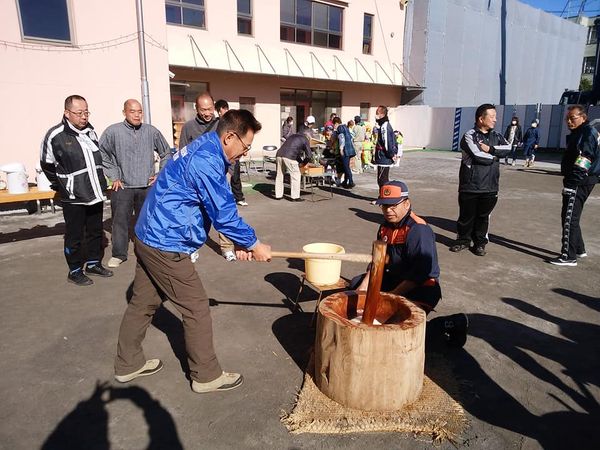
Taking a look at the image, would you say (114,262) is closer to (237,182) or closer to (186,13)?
(237,182)

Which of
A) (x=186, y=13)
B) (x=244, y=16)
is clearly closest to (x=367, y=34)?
(x=244, y=16)

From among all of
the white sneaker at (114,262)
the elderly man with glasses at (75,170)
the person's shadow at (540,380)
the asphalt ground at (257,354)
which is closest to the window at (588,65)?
the asphalt ground at (257,354)

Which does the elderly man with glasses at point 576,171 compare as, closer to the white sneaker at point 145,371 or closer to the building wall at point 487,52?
the white sneaker at point 145,371

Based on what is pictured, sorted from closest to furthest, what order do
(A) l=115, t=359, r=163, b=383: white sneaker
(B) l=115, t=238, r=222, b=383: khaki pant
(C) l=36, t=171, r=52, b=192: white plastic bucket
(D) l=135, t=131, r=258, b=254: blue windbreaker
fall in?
(D) l=135, t=131, r=258, b=254: blue windbreaker → (B) l=115, t=238, r=222, b=383: khaki pant → (A) l=115, t=359, r=163, b=383: white sneaker → (C) l=36, t=171, r=52, b=192: white plastic bucket

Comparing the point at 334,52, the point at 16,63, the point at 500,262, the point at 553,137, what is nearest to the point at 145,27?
the point at 16,63

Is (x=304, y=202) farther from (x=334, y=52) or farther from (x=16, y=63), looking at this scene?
(x=334, y=52)

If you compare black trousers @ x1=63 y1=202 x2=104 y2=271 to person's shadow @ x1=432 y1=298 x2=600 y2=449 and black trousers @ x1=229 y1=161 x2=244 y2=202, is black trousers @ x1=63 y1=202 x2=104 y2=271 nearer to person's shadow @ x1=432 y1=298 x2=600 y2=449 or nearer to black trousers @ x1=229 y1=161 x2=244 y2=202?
black trousers @ x1=229 y1=161 x2=244 y2=202

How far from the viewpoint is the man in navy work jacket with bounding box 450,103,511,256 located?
5.73 metres

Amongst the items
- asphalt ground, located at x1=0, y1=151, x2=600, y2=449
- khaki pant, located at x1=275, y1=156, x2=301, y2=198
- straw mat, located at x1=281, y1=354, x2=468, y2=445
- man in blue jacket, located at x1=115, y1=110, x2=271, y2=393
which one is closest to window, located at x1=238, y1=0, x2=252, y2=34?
khaki pant, located at x1=275, y1=156, x2=301, y2=198

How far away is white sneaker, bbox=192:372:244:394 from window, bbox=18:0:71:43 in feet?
29.3

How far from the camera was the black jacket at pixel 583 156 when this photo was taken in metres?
5.18

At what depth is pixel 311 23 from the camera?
1953cm

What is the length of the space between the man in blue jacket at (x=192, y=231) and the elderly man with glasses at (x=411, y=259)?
109 cm

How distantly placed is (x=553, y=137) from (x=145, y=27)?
22.7 metres
